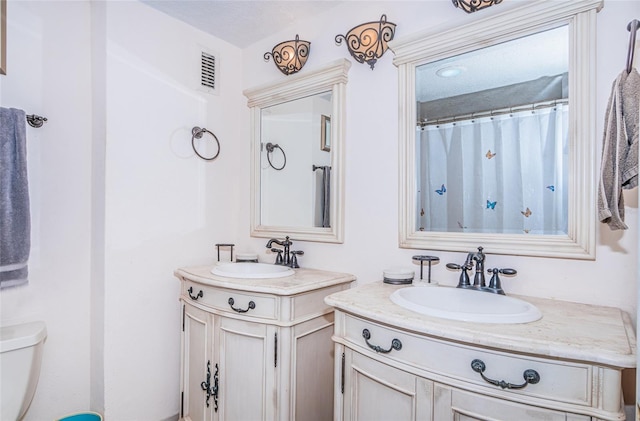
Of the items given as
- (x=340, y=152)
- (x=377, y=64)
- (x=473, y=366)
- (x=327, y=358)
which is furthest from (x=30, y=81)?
(x=473, y=366)

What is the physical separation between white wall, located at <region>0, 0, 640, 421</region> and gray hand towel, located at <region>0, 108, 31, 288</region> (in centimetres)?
11

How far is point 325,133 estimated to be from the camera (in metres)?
1.83

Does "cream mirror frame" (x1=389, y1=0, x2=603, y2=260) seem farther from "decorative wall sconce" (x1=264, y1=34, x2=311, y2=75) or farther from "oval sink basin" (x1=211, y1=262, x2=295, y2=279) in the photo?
"oval sink basin" (x1=211, y1=262, x2=295, y2=279)

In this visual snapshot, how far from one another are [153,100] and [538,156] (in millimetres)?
1831

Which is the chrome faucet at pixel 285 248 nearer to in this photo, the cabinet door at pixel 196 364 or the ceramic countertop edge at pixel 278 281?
the ceramic countertop edge at pixel 278 281

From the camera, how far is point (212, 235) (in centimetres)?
209

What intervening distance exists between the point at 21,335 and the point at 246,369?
935 millimetres

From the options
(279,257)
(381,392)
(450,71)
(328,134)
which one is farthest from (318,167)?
(381,392)

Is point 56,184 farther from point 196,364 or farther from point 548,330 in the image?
point 548,330

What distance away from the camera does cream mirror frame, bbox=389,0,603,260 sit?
45.6 inches

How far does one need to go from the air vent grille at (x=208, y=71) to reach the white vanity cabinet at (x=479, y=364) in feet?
5.09

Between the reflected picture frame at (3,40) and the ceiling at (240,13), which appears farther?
the ceiling at (240,13)

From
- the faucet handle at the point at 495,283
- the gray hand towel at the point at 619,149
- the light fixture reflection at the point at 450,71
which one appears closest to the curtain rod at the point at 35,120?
the light fixture reflection at the point at 450,71

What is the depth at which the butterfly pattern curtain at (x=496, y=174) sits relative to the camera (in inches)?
48.9
